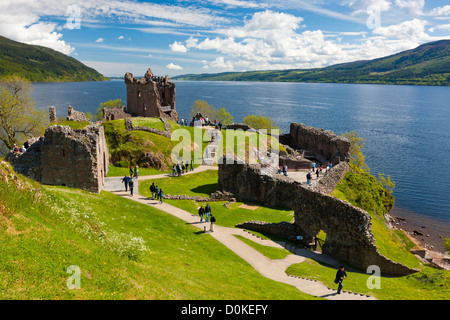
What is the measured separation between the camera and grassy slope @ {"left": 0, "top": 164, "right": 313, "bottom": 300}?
424 inches

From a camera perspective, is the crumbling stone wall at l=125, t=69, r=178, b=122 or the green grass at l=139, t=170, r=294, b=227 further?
the crumbling stone wall at l=125, t=69, r=178, b=122

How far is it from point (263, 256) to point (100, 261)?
46.8 feet

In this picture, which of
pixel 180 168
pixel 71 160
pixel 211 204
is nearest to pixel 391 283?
pixel 211 204

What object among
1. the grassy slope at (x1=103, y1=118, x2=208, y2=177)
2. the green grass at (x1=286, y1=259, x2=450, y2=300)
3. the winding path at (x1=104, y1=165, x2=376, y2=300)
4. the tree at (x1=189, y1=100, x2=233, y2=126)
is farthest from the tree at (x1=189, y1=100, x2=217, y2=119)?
the green grass at (x1=286, y1=259, x2=450, y2=300)

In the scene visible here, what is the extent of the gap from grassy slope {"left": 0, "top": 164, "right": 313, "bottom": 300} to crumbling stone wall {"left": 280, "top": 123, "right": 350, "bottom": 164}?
38.3 metres

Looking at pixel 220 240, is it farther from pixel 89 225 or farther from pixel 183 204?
pixel 89 225

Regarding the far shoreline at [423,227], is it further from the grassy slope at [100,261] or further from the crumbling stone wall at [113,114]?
the crumbling stone wall at [113,114]

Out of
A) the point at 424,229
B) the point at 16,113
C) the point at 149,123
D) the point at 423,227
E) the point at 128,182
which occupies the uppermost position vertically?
the point at 16,113

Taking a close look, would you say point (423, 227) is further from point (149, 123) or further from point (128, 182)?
point (149, 123)

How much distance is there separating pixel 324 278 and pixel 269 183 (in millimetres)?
16612

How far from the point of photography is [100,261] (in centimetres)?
1331

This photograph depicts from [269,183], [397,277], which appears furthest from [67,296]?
[269,183]

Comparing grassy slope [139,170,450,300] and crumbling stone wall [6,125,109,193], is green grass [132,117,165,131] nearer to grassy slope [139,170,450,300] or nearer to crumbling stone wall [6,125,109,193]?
grassy slope [139,170,450,300]
